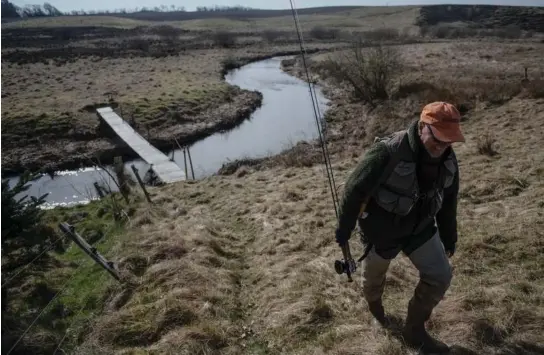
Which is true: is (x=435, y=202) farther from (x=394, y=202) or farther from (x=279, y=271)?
(x=279, y=271)

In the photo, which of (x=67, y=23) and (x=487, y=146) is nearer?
(x=487, y=146)

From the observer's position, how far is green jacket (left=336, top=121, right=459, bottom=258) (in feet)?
10.6

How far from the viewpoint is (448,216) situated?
12.3ft

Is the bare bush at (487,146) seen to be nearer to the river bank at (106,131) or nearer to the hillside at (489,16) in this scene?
the river bank at (106,131)

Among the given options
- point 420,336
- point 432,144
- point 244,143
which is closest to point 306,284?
point 420,336

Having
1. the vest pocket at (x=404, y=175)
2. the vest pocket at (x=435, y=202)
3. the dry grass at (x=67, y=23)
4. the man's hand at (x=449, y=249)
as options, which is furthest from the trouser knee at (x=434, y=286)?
the dry grass at (x=67, y=23)

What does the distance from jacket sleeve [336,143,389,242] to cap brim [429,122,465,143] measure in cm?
41

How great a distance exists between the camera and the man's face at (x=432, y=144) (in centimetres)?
304

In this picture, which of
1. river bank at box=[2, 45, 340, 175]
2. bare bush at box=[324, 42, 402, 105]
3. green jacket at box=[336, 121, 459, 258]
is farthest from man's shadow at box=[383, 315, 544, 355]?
bare bush at box=[324, 42, 402, 105]

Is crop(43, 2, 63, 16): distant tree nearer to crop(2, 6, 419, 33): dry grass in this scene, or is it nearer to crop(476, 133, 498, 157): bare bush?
crop(2, 6, 419, 33): dry grass

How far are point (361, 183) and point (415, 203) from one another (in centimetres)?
49

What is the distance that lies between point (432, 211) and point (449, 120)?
2.74 ft

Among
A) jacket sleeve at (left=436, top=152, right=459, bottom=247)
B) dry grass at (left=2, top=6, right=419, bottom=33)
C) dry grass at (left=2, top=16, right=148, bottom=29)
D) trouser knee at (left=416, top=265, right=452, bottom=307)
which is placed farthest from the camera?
dry grass at (left=2, top=16, right=148, bottom=29)

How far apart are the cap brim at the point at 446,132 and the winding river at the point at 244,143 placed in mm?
12412
